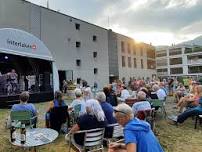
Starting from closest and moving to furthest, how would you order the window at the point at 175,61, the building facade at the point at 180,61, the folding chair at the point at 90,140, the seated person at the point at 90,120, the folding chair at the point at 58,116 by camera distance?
the folding chair at the point at 90,140, the seated person at the point at 90,120, the folding chair at the point at 58,116, the building facade at the point at 180,61, the window at the point at 175,61

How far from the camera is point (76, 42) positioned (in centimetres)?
3309

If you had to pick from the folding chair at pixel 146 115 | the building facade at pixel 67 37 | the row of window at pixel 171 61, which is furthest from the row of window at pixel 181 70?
the folding chair at pixel 146 115

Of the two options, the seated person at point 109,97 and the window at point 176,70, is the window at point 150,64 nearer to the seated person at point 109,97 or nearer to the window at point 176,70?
the window at point 176,70

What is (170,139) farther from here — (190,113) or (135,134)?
(135,134)

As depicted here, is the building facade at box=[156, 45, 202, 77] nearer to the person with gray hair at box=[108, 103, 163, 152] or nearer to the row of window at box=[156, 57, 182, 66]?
the row of window at box=[156, 57, 182, 66]

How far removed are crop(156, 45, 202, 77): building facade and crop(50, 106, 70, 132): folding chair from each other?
74776 mm

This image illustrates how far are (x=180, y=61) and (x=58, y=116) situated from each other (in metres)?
84.6

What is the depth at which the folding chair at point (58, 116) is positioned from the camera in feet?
25.1

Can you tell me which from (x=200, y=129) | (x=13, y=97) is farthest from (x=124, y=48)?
(x=200, y=129)

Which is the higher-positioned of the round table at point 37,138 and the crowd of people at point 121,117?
the crowd of people at point 121,117

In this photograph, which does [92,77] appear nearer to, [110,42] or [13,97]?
[110,42]

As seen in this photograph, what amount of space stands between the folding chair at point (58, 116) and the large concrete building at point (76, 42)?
17.1m

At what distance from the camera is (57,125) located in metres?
7.78

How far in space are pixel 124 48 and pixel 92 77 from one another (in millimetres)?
11594
